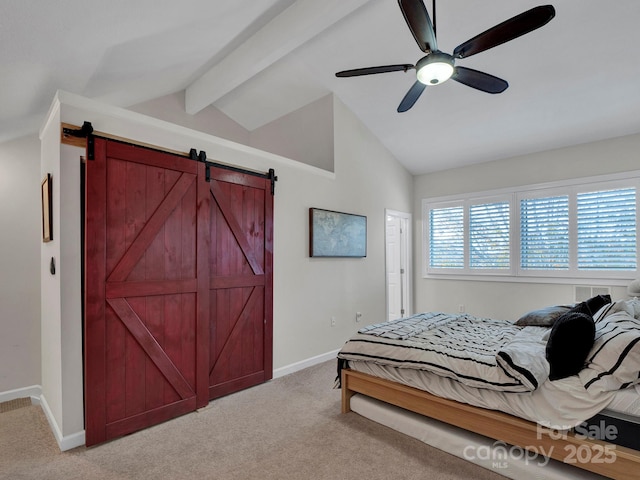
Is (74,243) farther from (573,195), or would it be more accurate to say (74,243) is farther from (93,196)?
(573,195)

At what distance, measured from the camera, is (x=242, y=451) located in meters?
2.27

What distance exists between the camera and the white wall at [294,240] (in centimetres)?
233

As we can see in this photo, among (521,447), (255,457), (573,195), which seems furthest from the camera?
(573,195)

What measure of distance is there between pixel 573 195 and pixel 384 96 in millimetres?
2794

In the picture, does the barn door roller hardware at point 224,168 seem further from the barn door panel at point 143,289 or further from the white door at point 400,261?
the white door at point 400,261

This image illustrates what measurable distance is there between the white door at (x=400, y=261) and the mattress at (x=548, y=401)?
11.9ft

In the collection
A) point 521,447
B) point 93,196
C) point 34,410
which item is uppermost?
point 93,196

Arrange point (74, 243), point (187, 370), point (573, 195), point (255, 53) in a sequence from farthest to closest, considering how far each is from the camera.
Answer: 1. point (573, 195)
2. point (255, 53)
3. point (187, 370)
4. point (74, 243)

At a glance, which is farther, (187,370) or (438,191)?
(438,191)

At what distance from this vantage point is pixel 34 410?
9.45 feet

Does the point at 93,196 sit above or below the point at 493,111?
below

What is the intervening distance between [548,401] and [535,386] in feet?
0.41

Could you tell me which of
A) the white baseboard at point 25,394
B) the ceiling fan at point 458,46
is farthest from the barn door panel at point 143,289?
the ceiling fan at point 458,46

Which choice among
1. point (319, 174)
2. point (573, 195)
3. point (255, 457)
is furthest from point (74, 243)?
point (573, 195)
